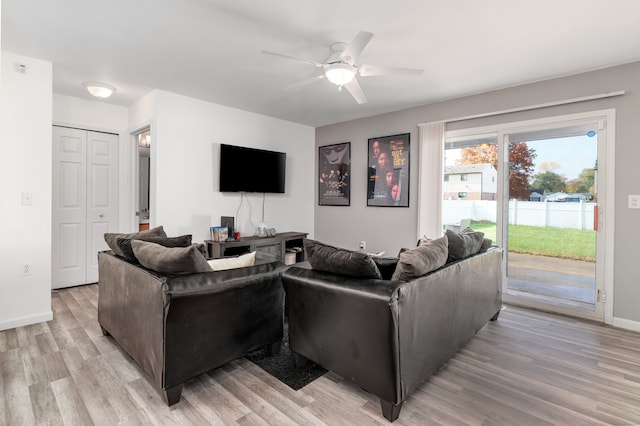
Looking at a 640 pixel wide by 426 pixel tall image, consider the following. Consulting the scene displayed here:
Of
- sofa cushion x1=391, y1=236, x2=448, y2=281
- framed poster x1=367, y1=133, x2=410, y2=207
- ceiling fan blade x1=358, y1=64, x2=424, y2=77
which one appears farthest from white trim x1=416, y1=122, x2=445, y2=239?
sofa cushion x1=391, y1=236, x2=448, y2=281

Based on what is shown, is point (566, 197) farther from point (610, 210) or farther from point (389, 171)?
point (389, 171)

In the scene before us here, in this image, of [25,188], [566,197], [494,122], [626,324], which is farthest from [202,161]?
[626,324]

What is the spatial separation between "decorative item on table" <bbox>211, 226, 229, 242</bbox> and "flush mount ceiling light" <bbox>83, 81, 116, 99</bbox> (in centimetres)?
199

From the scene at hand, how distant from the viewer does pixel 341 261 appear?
194 centimetres

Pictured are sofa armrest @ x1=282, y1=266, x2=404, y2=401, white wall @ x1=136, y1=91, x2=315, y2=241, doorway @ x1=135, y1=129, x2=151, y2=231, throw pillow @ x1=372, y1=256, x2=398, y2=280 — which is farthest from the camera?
doorway @ x1=135, y1=129, x2=151, y2=231

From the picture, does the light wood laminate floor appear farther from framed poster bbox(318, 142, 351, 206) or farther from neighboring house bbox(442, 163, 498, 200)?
framed poster bbox(318, 142, 351, 206)

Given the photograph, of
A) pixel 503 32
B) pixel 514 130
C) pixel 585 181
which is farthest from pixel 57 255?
pixel 585 181

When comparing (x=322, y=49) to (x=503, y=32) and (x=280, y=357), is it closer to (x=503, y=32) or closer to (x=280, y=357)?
(x=503, y=32)

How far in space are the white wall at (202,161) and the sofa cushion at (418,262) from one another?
10.3ft

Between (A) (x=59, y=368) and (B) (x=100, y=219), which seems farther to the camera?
(B) (x=100, y=219)

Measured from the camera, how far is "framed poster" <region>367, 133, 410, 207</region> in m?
4.66

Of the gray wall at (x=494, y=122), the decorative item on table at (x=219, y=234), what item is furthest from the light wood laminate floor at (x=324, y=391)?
the decorative item on table at (x=219, y=234)

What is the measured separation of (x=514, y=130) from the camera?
3.72 m

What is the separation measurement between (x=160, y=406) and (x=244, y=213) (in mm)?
3225
